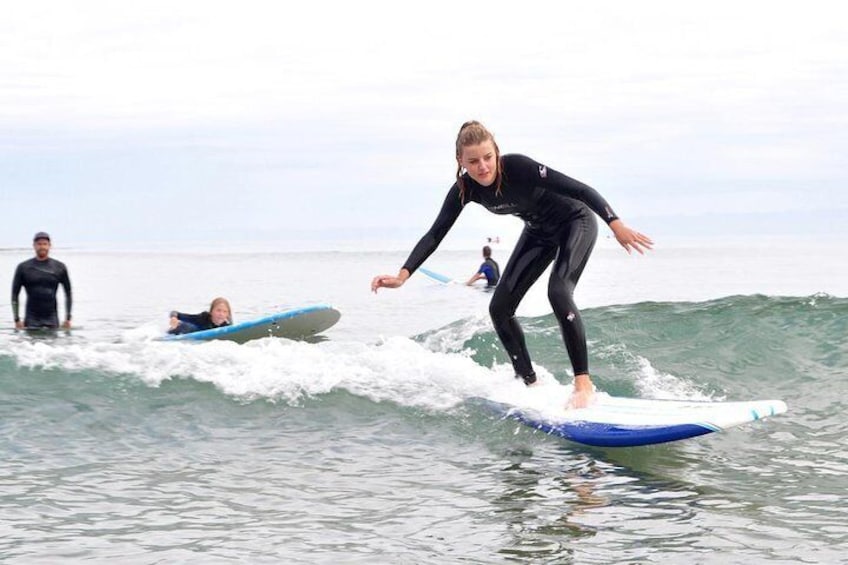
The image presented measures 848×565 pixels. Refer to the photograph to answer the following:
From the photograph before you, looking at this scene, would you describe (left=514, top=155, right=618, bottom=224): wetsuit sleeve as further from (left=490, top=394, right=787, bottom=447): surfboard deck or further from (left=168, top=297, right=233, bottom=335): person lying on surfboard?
(left=168, top=297, right=233, bottom=335): person lying on surfboard

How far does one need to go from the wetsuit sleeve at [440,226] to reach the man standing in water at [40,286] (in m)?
10.1

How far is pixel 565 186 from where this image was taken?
7609 mm

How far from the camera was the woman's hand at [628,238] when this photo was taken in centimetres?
680

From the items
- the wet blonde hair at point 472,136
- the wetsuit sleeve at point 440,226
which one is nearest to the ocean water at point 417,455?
the wetsuit sleeve at point 440,226

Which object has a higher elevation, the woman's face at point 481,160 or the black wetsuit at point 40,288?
the woman's face at point 481,160

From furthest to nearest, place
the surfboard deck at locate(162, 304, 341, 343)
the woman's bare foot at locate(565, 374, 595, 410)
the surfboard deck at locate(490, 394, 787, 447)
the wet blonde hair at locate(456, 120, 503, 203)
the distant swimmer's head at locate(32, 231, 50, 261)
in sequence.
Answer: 1. the distant swimmer's head at locate(32, 231, 50, 261)
2. the surfboard deck at locate(162, 304, 341, 343)
3. the woman's bare foot at locate(565, 374, 595, 410)
4. the wet blonde hair at locate(456, 120, 503, 203)
5. the surfboard deck at locate(490, 394, 787, 447)

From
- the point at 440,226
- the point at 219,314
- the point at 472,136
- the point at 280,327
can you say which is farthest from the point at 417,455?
the point at 280,327

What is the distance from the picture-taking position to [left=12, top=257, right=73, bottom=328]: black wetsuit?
16172 millimetres

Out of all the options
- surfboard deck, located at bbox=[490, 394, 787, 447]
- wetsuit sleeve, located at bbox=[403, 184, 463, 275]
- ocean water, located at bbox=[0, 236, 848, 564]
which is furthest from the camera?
wetsuit sleeve, located at bbox=[403, 184, 463, 275]

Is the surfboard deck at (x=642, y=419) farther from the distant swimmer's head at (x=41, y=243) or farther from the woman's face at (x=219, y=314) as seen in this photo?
the distant swimmer's head at (x=41, y=243)

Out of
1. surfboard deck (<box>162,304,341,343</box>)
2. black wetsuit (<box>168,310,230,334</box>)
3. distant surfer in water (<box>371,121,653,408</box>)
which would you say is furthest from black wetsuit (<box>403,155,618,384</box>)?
black wetsuit (<box>168,310,230,334</box>)

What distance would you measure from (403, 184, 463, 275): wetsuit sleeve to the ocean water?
60.0 inches

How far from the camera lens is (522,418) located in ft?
26.6

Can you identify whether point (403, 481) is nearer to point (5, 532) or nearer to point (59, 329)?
point (5, 532)
